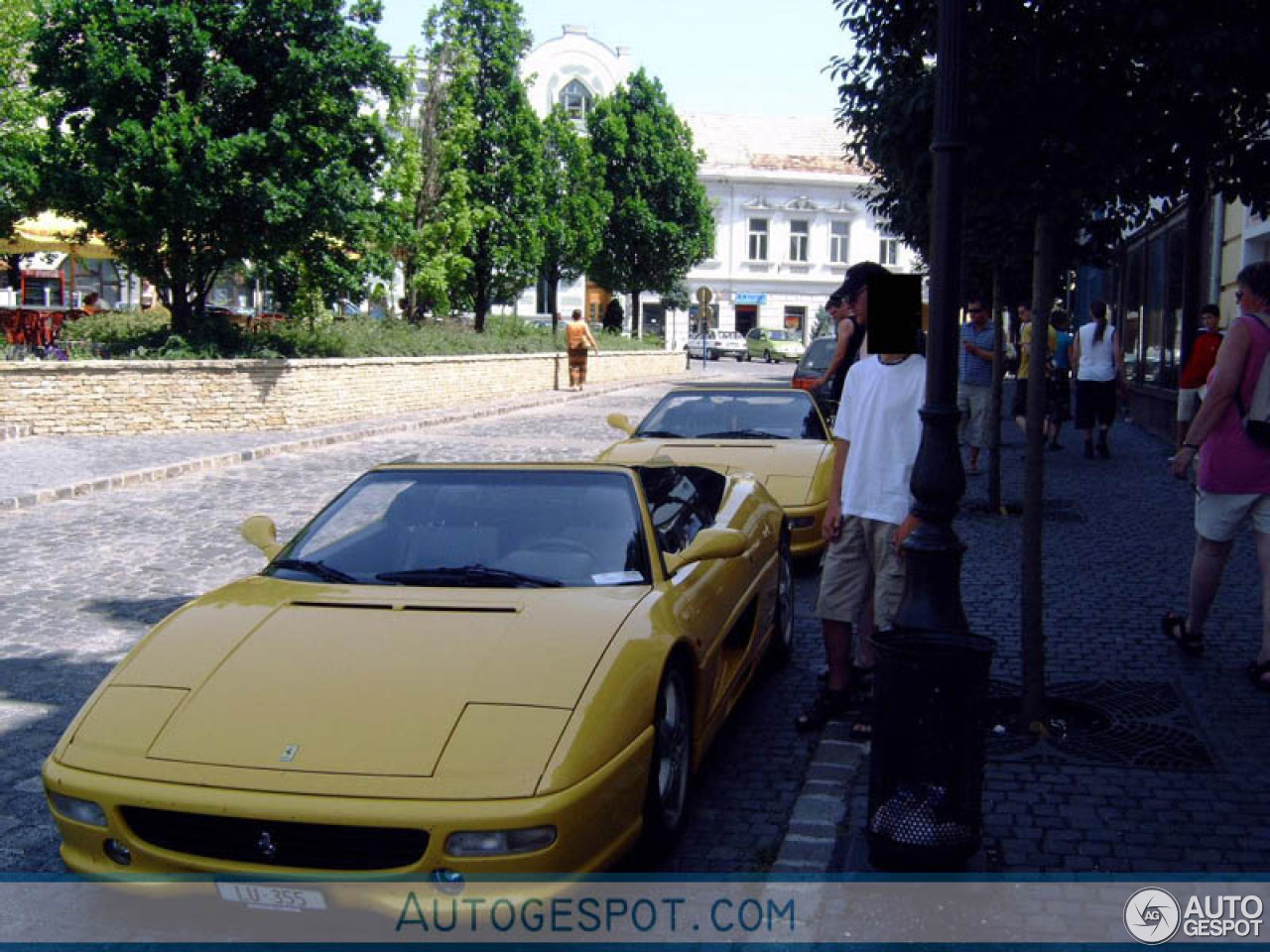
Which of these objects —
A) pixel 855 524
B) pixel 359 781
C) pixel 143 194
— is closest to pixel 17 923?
pixel 359 781

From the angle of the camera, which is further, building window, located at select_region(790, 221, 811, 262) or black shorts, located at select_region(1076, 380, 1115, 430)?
building window, located at select_region(790, 221, 811, 262)

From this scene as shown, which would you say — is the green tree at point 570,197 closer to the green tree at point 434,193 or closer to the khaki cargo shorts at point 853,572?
the green tree at point 434,193

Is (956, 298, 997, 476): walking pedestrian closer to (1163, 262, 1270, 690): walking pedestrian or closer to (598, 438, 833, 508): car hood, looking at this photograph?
(598, 438, 833, 508): car hood

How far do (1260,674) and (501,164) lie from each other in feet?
98.4

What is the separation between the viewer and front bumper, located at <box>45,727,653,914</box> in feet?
10.4

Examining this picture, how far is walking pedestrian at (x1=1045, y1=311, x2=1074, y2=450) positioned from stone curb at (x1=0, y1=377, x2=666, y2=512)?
9.35 meters

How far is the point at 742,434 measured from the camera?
961cm

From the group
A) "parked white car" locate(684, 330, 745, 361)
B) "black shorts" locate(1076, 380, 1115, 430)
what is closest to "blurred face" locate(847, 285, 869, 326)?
"black shorts" locate(1076, 380, 1115, 430)

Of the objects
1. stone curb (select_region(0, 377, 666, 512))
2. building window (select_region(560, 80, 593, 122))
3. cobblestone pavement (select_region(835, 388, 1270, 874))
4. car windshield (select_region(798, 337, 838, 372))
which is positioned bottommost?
cobblestone pavement (select_region(835, 388, 1270, 874))

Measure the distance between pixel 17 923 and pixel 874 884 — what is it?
2456 millimetres

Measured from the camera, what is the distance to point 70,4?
16922mm

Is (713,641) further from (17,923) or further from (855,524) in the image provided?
(17,923)

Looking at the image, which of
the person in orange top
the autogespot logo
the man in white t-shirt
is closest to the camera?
the autogespot logo

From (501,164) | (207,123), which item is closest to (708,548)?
(207,123)
